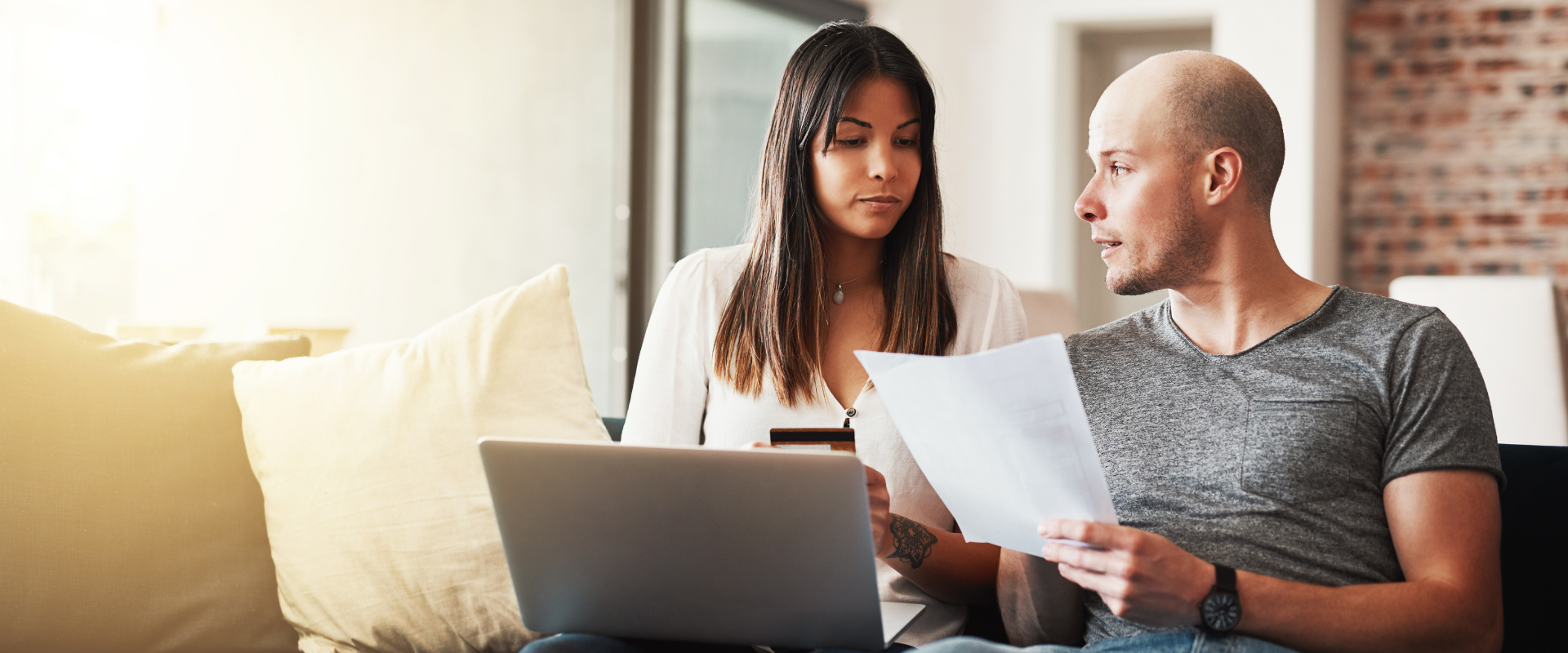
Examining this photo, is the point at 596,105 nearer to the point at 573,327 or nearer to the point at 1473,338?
the point at 573,327

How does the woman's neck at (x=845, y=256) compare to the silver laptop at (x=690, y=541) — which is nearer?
the silver laptop at (x=690, y=541)

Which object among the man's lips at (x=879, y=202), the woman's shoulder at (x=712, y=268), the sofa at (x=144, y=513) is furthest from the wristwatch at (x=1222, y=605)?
the woman's shoulder at (x=712, y=268)

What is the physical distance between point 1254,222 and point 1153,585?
0.50 m

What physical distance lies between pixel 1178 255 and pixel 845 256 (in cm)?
48

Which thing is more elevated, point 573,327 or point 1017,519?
point 573,327

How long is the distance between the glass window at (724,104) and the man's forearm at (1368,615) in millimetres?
2906

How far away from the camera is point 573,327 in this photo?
5.00 feet

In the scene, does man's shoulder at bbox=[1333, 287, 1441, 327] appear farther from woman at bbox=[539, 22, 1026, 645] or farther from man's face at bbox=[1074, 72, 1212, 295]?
woman at bbox=[539, 22, 1026, 645]

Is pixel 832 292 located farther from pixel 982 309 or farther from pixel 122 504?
pixel 122 504

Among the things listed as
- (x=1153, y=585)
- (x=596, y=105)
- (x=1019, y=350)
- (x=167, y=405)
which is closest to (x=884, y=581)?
(x=1153, y=585)

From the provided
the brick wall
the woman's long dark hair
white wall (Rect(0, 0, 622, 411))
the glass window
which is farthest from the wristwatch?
the brick wall

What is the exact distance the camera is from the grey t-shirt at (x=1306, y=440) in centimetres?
116

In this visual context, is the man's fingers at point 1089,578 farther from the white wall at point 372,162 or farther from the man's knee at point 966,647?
the white wall at point 372,162

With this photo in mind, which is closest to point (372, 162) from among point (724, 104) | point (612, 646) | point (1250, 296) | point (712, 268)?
point (724, 104)
